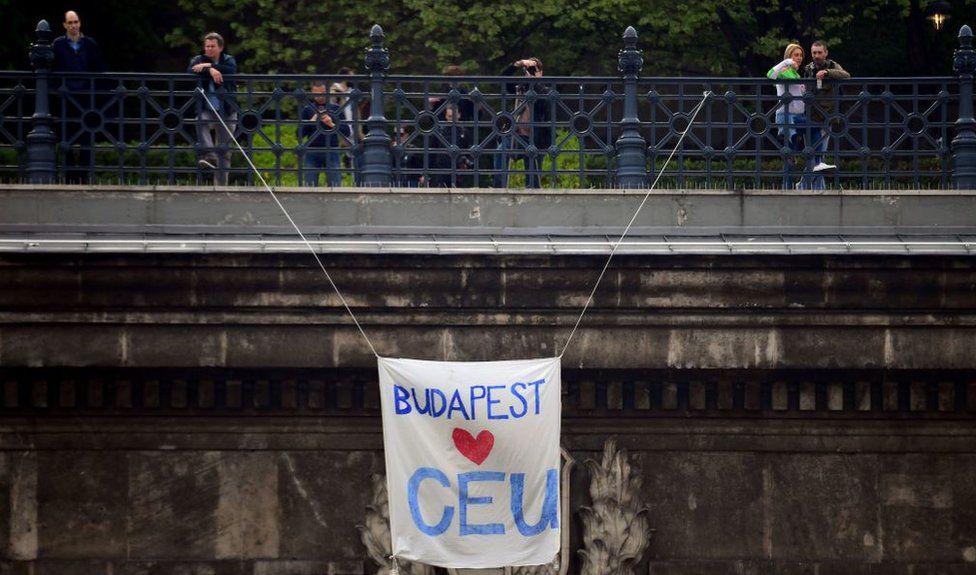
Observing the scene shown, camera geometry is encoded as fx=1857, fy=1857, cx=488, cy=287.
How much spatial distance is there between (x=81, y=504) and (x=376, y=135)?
3.80 meters

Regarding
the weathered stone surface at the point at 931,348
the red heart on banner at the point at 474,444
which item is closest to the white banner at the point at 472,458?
the red heart on banner at the point at 474,444

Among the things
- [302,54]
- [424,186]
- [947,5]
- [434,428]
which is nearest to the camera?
[434,428]

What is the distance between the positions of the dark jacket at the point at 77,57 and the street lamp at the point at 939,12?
15.7m

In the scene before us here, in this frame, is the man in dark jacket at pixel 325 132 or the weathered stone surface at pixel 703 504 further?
the man in dark jacket at pixel 325 132

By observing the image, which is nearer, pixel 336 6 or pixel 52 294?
pixel 52 294

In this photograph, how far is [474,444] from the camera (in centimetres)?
1412

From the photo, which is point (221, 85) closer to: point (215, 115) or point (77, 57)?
point (215, 115)

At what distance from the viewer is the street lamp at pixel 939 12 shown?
2844 centimetres

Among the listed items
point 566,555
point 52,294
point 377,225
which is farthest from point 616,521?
point 52,294

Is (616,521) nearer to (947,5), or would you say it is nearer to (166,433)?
(166,433)

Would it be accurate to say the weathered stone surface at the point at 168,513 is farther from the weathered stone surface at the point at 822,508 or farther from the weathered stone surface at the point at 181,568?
the weathered stone surface at the point at 822,508

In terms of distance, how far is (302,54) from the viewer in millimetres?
30844

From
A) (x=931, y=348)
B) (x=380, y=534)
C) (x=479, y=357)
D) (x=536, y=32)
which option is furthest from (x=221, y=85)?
(x=536, y=32)

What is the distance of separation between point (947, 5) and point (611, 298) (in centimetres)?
1604
